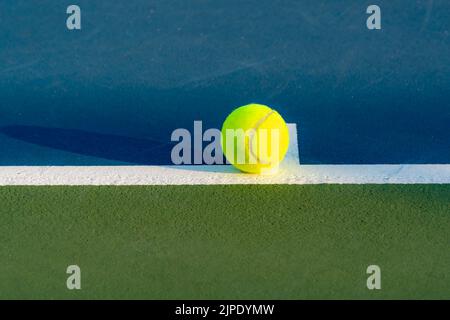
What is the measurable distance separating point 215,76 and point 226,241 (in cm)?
355

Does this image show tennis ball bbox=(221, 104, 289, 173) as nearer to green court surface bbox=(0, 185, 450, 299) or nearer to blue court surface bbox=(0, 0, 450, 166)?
green court surface bbox=(0, 185, 450, 299)

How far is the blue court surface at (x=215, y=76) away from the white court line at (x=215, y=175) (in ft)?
0.56

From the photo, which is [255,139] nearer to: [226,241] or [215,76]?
[226,241]

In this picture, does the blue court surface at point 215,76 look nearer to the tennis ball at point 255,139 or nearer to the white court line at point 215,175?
the white court line at point 215,175

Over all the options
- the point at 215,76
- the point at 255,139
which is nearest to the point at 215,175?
the point at 255,139

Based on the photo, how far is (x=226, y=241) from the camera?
5320 millimetres

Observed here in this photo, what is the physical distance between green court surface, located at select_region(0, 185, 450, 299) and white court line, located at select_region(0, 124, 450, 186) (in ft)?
0.43

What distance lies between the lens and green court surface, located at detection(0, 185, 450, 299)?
477cm

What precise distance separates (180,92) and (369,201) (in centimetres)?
289

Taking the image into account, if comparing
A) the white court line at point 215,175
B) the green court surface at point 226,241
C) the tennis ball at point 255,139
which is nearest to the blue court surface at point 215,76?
the white court line at point 215,175

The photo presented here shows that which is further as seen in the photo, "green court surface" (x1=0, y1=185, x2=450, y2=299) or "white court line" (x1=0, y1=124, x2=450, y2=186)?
"white court line" (x1=0, y1=124, x2=450, y2=186)

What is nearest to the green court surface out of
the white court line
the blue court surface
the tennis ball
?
the white court line

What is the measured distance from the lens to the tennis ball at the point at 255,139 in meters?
6.29

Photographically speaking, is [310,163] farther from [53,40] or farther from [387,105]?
[53,40]
